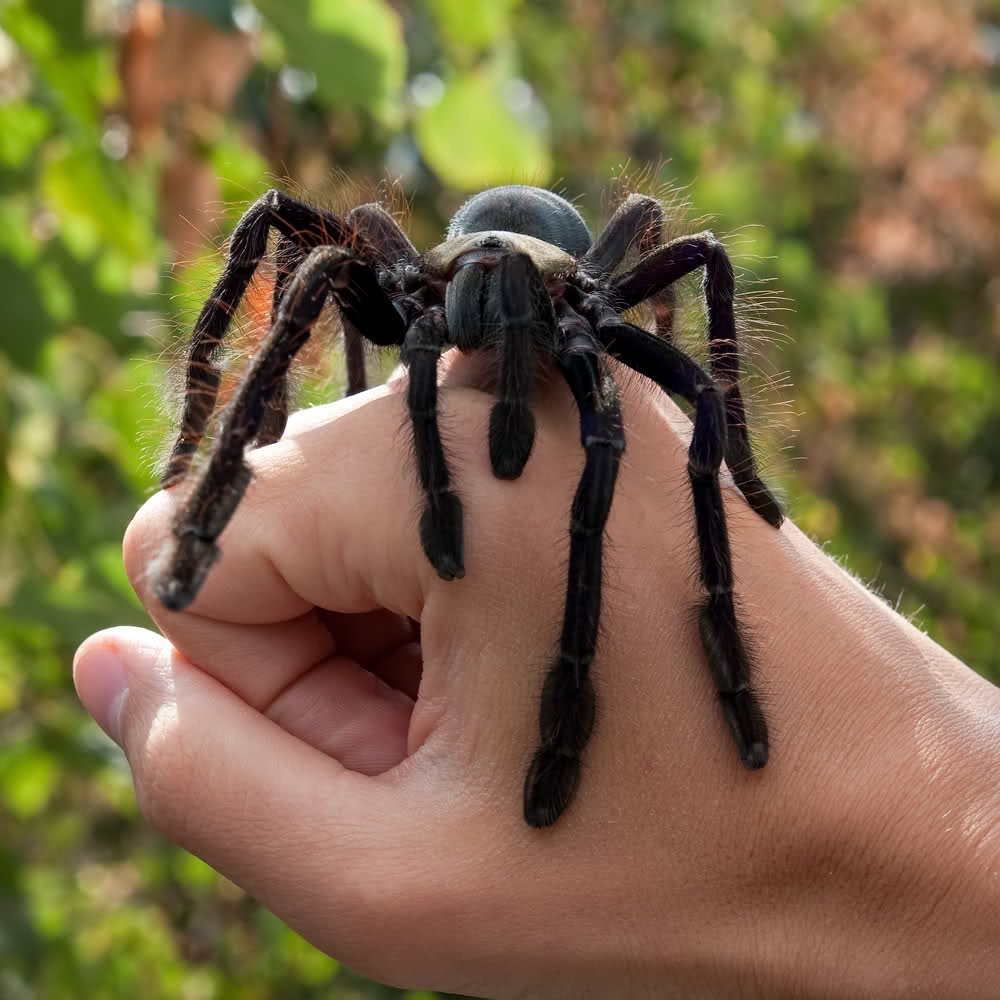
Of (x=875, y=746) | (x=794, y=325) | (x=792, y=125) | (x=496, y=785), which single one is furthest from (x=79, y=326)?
(x=792, y=125)

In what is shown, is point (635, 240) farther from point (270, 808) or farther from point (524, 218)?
point (270, 808)

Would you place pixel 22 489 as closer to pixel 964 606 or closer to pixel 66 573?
pixel 66 573

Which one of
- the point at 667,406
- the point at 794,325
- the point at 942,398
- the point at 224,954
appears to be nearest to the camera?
the point at 667,406

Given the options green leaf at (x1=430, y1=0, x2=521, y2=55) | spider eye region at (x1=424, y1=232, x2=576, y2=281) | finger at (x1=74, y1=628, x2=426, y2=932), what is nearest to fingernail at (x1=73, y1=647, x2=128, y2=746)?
finger at (x1=74, y1=628, x2=426, y2=932)

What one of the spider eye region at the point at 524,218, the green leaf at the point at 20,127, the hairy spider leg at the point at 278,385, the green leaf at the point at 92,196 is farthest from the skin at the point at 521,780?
the green leaf at the point at 20,127

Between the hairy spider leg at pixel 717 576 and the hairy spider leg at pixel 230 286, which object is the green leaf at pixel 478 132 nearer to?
the hairy spider leg at pixel 230 286

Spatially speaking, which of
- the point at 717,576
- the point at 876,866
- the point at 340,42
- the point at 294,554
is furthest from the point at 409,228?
the point at 876,866
